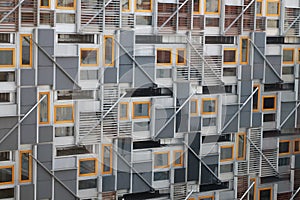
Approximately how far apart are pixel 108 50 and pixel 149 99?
395 millimetres

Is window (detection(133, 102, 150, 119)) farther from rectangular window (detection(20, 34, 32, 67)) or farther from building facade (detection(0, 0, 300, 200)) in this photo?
rectangular window (detection(20, 34, 32, 67))

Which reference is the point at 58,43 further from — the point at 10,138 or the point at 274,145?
the point at 274,145

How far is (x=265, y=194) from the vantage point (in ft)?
14.2

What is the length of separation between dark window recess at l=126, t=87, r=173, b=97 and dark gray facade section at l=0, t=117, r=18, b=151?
2.28ft

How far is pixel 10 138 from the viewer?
331 cm

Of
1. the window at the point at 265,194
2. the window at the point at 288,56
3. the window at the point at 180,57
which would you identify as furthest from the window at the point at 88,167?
the window at the point at 288,56

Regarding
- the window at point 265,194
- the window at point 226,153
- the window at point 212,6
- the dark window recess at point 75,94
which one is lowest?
the window at point 265,194

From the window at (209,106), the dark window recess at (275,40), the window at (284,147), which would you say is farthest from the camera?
the window at (284,147)

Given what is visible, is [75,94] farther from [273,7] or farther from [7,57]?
[273,7]

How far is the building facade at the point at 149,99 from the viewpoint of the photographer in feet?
11.0

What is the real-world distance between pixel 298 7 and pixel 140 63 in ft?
4.18

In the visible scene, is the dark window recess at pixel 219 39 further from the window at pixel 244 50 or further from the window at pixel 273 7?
the window at pixel 273 7

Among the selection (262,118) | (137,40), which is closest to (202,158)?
(262,118)

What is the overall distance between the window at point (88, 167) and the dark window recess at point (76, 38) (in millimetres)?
656
